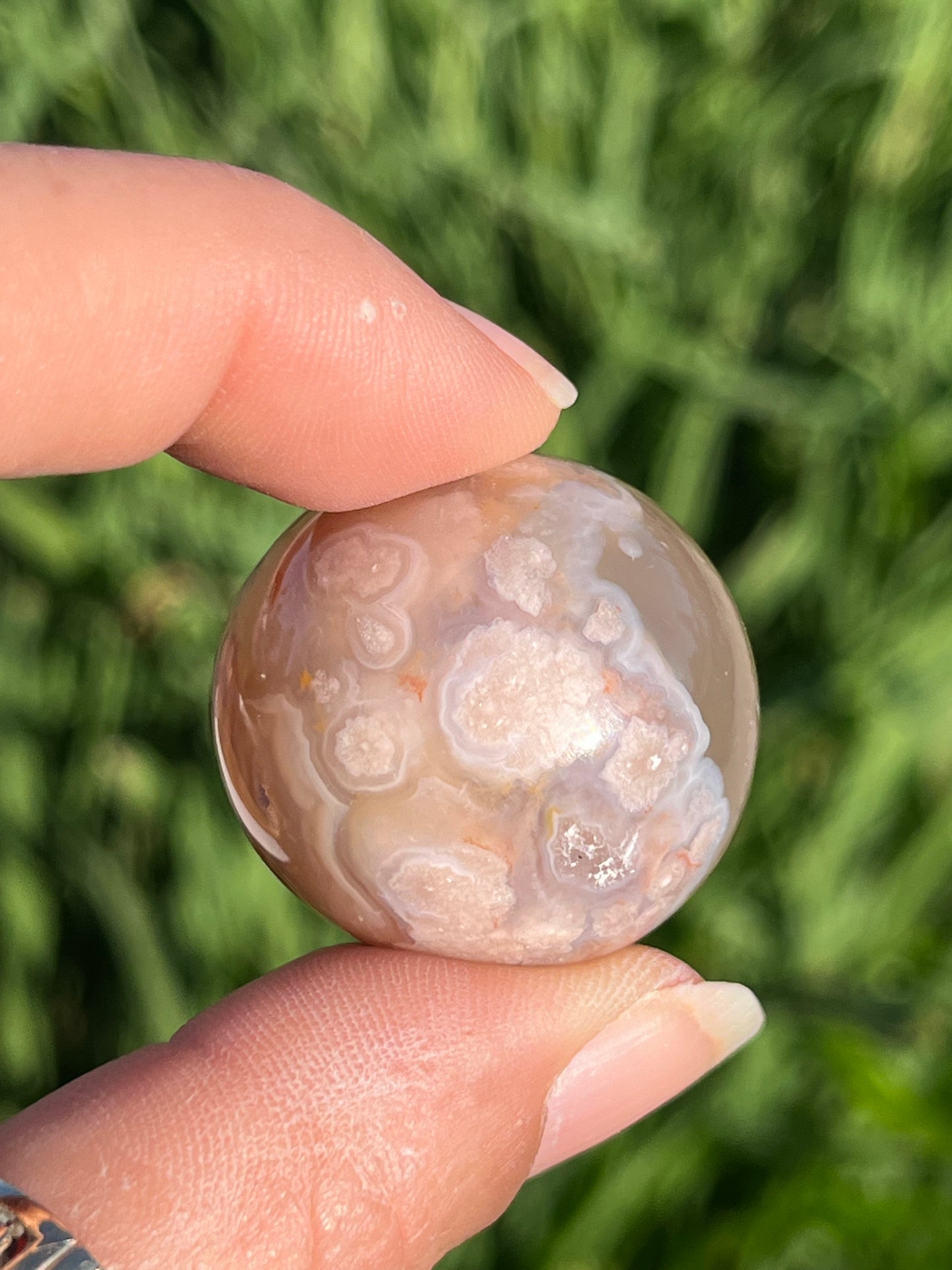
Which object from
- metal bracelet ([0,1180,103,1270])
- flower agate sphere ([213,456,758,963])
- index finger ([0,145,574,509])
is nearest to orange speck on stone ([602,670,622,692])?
flower agate sphere ([213,456,758,963])

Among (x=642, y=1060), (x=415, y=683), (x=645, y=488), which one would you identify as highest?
(x=415, y=683)

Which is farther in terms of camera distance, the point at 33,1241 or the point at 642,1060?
the point at 642,1060

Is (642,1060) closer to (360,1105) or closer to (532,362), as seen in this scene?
(360,1105)

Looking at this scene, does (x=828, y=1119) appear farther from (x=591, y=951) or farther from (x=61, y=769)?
(x=61, y=769)

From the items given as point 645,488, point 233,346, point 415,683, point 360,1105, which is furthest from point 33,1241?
point 645,488

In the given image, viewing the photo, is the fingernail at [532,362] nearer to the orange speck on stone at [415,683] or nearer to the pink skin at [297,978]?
the pink skin at [297,978]

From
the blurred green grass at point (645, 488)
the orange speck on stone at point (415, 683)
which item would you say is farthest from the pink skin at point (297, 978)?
→ the blurred green grass at point (645, 488)
